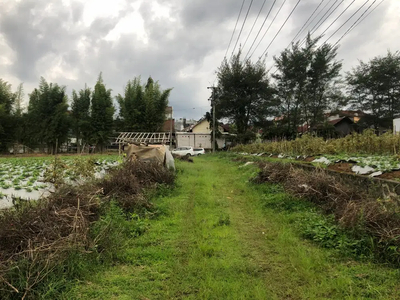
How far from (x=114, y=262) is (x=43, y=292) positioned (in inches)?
34.4

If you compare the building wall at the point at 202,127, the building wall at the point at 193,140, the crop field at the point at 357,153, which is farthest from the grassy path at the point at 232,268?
the building wall at the point at 202,127

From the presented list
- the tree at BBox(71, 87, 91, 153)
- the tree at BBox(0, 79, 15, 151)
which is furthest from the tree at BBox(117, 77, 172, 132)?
the tree at BBox(0, 79, 15, 151)

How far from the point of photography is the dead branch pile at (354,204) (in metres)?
3.12

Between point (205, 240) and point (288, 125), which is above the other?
point (288, 125)

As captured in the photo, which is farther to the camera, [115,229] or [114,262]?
[115,229]

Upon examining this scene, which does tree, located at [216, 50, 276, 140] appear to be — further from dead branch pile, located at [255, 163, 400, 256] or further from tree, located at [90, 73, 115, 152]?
dead branch pile, located at [255, 163, 400, 256]

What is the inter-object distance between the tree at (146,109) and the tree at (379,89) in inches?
824

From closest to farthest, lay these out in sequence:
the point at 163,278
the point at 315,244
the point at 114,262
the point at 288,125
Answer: the point at 163,278 < the point at 114,262 < the point at 315,244 < the point at 288,125

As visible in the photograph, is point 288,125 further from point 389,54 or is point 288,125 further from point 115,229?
point 115,229

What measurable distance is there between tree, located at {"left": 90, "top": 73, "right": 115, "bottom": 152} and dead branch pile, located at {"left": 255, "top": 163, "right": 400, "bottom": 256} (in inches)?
911

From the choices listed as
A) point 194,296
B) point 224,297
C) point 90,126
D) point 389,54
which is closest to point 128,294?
point 194,296

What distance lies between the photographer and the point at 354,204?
363cm

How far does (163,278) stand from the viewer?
8.96 ft

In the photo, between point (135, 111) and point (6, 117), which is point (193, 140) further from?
point (6, 117)
